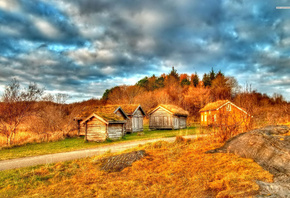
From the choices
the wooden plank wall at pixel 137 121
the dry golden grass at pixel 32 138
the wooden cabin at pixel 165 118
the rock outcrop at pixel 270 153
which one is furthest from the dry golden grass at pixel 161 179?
the wooden cabin at pixel 165 118

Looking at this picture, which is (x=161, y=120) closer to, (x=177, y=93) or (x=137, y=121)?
(x=137, y=121)

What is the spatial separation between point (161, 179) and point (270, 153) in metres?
3.51

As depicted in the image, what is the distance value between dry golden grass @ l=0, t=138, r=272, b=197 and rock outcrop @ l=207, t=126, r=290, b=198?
24cm

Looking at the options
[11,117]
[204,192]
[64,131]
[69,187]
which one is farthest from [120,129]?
[204,192]

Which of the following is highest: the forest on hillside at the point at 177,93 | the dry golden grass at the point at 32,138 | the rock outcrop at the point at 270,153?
the forest on hillside at the point at 177,93

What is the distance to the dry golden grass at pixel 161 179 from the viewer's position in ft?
16.3

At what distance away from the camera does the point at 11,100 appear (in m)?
18.8

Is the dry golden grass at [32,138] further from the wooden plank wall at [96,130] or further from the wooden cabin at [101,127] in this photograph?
the wooden plank wall at [96,130]

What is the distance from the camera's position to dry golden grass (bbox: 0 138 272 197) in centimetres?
498

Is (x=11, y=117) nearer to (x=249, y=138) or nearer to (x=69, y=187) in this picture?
(x=69, y=187)

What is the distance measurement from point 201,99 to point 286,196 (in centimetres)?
4978

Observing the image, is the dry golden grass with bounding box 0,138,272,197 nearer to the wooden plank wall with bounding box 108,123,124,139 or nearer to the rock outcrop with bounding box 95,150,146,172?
the rock outcrop with bounding box 95,150,146,172

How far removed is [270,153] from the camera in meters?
6.16

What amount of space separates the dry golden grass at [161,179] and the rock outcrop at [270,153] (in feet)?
0.80
